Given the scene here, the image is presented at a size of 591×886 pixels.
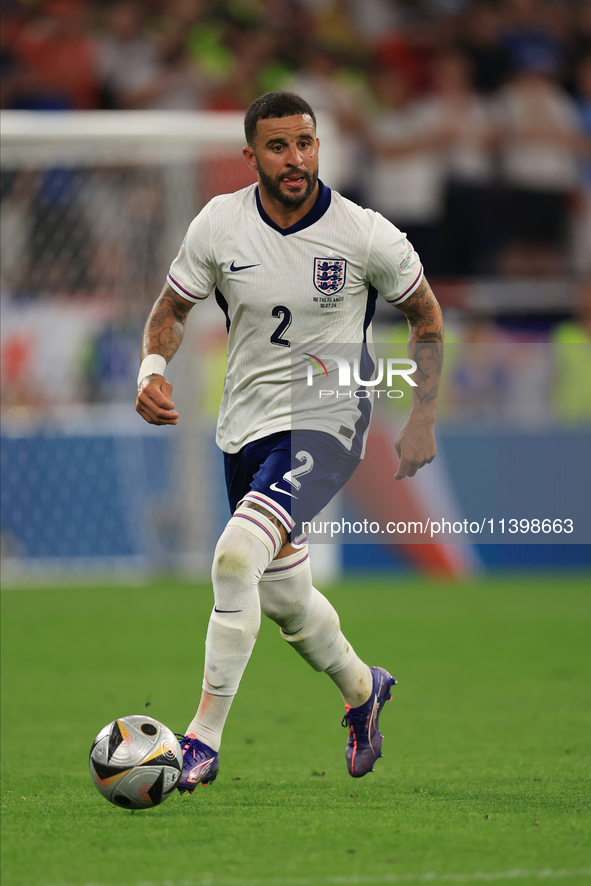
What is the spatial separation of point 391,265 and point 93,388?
722 centimetres

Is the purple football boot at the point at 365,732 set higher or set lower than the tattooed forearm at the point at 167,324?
lower

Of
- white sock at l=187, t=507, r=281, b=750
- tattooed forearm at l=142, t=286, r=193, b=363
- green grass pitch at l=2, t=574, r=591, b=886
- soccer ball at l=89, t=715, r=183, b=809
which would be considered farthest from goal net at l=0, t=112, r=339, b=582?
soccer ball at l=89, t=715, r=183, b=809

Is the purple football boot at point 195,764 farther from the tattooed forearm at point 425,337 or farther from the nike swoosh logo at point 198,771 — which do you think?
the tattooed forearm at point 425,337

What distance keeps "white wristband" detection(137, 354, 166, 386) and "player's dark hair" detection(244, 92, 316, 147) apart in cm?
82

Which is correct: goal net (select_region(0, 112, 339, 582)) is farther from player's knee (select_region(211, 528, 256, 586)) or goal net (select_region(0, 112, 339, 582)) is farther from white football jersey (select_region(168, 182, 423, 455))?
player's knee (select_region(211, 528, 256, 586))

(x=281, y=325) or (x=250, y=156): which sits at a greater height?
(x=250, y=156)

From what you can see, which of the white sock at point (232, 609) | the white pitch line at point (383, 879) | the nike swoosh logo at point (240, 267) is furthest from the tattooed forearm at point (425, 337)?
the white pitch line at point (383, 879)

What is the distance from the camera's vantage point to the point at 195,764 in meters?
4.27

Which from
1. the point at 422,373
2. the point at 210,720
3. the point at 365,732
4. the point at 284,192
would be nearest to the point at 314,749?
the point at 365,732

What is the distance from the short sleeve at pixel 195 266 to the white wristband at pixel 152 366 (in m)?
0.27

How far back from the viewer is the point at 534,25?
49.5ft

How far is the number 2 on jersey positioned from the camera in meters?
4.50

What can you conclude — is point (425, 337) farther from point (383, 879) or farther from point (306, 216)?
point (383, 879)

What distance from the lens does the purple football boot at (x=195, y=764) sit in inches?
167
